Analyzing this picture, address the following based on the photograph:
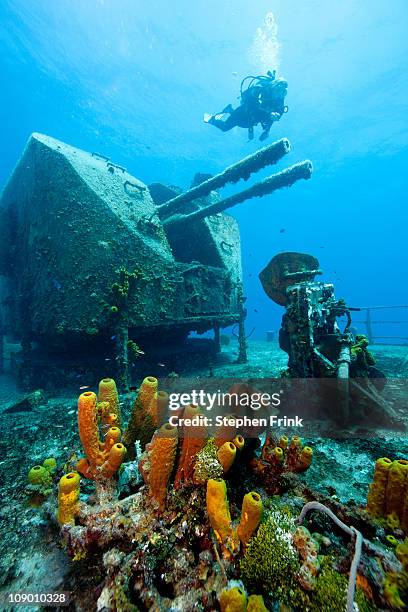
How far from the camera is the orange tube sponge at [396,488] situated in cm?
164

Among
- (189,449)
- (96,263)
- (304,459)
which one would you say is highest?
(96,263)

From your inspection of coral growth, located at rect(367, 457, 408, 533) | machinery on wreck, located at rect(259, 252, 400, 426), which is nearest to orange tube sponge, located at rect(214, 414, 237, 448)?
coral growth, located at rect(367, 457, 408, 533)

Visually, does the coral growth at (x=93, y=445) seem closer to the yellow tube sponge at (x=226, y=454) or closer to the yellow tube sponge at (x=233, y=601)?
the yellow tube sponge at (x=226, y=454)

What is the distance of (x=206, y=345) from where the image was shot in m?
11.1

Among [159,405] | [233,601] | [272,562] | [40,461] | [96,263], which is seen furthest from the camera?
[96,263]

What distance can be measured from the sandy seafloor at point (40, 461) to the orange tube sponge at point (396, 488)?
78 centimetres

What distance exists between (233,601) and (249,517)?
13.8 inches

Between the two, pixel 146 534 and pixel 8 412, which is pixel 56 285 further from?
pixel 146 534

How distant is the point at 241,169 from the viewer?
796cm

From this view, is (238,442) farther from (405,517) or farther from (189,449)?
(405,517)

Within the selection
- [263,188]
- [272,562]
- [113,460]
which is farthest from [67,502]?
[263,188]

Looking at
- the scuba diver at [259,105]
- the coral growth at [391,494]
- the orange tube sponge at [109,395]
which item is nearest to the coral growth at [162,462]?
the orange tube sponge at [109,395]

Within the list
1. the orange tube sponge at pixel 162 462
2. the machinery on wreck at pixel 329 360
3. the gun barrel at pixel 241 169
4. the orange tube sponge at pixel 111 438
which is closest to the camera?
the orange tube sponge at pixel 162 462

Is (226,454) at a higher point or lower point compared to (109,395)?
lower
